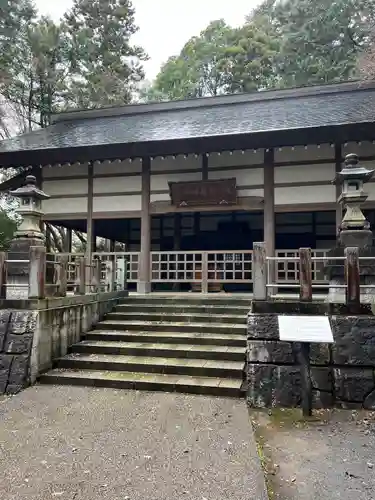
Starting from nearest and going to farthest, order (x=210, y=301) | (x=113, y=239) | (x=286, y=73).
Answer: (x=210, y=301) < (x=113, y=239) < (x=286, y=73)

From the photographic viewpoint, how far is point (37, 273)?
550 cm

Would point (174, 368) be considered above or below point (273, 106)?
below

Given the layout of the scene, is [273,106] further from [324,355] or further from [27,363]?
[27,363]

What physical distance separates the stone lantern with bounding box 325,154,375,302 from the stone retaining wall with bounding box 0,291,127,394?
166 inches

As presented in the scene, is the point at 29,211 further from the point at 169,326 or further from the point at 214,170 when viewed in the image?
the point at 214,170

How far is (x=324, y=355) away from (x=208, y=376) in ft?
5.23

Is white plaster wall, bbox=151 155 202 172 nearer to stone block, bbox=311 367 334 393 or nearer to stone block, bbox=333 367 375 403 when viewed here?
stone block, bbox=311 367 334 393

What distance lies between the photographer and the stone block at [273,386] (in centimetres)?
457

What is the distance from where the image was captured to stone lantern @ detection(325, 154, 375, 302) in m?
5.21

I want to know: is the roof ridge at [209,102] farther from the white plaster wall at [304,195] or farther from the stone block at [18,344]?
the stone block at [18,344]

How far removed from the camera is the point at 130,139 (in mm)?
9531

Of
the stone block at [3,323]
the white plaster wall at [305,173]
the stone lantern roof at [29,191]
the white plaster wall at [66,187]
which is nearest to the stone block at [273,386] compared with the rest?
the stone block at [3,323]

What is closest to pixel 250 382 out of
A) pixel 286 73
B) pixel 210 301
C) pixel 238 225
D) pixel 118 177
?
pixel 210 301

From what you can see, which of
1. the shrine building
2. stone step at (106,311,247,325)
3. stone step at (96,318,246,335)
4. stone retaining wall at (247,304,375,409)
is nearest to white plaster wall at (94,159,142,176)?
the shrine building
